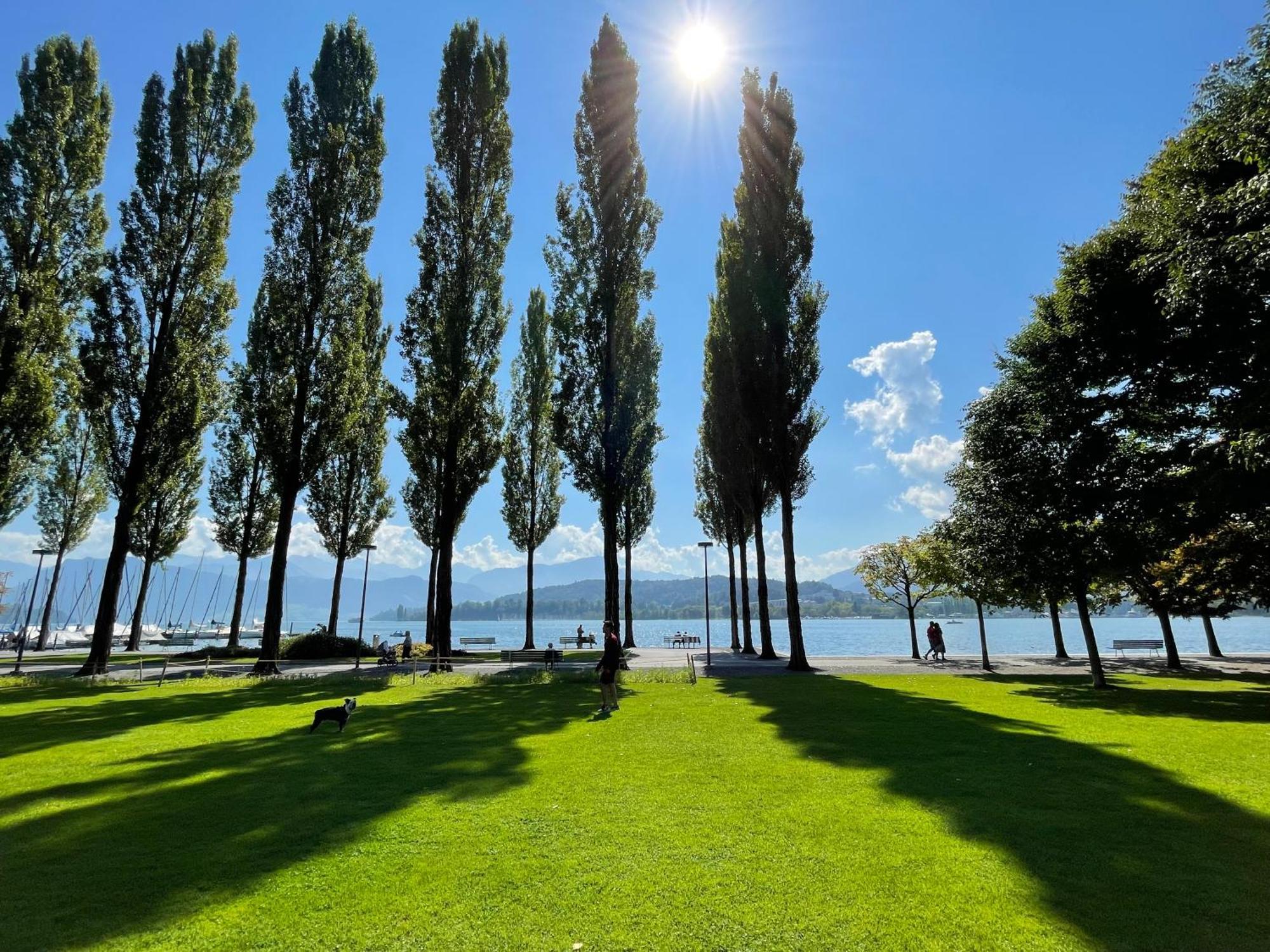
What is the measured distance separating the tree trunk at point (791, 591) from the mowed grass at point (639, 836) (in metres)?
12.1

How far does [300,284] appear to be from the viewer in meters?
25.2

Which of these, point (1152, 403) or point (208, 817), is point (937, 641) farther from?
point (208, 817)

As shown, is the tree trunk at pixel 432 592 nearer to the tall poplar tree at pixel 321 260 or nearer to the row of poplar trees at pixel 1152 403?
A: the tall poplar tree at pixel 321 260

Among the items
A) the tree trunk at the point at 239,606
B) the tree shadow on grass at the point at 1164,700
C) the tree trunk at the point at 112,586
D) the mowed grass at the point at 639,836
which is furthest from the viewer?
the tree trunk at the point at 239,606

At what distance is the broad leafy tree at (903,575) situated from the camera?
31641 mm

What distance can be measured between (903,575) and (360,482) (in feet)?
110

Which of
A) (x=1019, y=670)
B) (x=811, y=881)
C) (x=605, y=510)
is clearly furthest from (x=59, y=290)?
(x=1019, y=670)

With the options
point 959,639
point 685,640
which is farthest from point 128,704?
point 959,639

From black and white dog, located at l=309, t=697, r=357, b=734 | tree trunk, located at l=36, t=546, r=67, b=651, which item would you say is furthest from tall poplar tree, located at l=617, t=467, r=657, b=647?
tree trunk, located at l=36, t=546, r=67, b=651

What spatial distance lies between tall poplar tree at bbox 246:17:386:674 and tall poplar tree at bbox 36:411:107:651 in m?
25.0

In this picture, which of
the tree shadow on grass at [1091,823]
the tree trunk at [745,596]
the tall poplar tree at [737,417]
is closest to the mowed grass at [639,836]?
the tree shadow on grass at [1091,823]

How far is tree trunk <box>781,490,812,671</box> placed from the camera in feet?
77.6

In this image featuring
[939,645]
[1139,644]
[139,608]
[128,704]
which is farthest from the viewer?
[1139,644]

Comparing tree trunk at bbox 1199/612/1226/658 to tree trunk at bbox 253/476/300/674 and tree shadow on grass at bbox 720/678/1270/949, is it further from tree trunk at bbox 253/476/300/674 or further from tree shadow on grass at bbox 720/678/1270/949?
tree trunk at bbox 253/476/300/674
